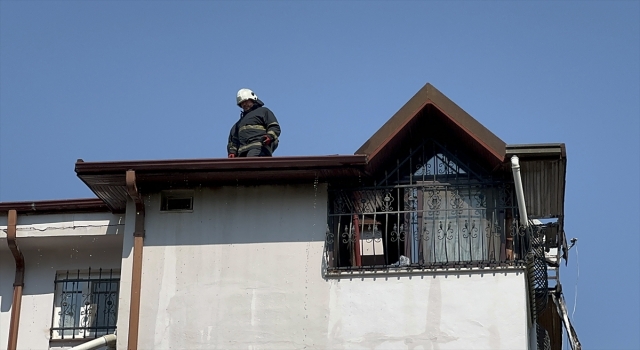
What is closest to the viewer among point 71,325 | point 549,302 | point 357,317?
point 357,317

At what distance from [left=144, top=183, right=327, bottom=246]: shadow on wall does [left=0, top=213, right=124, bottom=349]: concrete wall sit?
1161 mm

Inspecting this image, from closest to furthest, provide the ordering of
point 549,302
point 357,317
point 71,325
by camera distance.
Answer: point 357,317
point 71,325
point 549,302

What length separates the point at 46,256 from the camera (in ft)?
68.5

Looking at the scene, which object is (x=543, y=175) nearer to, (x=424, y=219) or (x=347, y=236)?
(x=424, y=219)

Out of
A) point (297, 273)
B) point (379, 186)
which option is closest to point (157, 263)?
Result: point (297, 273)

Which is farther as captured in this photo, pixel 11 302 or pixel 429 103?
pixel 11 302

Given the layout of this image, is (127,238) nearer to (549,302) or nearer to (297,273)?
(297,273)

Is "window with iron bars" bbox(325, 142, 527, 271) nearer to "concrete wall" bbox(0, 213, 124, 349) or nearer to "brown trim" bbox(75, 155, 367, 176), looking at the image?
"brown trim" bbox(75, 155, 367, 176)

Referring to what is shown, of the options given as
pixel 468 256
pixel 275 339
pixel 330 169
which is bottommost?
pixel 275 339

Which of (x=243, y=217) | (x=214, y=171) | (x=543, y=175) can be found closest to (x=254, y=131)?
(x=214, y=171)

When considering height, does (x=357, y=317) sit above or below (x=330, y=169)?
below

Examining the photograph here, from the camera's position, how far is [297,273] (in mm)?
18719

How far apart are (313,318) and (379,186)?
2.30 m

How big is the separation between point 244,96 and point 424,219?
391cm
